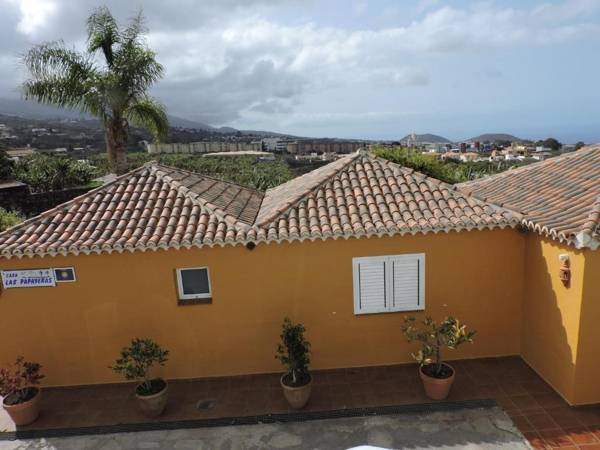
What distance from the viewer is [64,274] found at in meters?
9.48

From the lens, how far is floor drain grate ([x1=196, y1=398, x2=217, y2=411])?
8906mm

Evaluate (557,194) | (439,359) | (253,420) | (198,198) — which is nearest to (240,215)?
(198,198)

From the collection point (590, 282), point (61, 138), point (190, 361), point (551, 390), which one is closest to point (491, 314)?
point (551, 390)

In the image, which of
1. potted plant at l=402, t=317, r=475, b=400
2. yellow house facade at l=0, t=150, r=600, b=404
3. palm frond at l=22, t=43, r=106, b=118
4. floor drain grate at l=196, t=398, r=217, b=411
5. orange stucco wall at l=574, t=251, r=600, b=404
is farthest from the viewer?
palm frond at l=22, t=43, r=106, b=118

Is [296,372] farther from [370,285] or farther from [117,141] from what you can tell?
[117,141]

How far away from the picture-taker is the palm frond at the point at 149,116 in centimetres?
1648

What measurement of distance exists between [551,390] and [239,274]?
706cm

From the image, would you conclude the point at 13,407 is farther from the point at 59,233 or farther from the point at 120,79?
the point at 120,79

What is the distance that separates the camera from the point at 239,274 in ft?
31.3

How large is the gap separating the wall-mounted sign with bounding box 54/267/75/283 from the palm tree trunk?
7738 millimetres

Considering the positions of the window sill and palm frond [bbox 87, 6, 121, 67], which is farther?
palm frond [bbox 87, 6, 121, 67]

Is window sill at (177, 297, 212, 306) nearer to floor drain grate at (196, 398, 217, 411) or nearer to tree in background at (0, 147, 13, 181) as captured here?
floor drain grate at (196, 398, 217, 411)

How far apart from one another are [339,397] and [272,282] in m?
2.85

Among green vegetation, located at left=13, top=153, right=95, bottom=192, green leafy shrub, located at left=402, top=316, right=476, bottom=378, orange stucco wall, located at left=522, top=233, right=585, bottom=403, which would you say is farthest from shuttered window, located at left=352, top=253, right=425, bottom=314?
green vegetation, located at left=13, top=153, right=95, bottom=192
